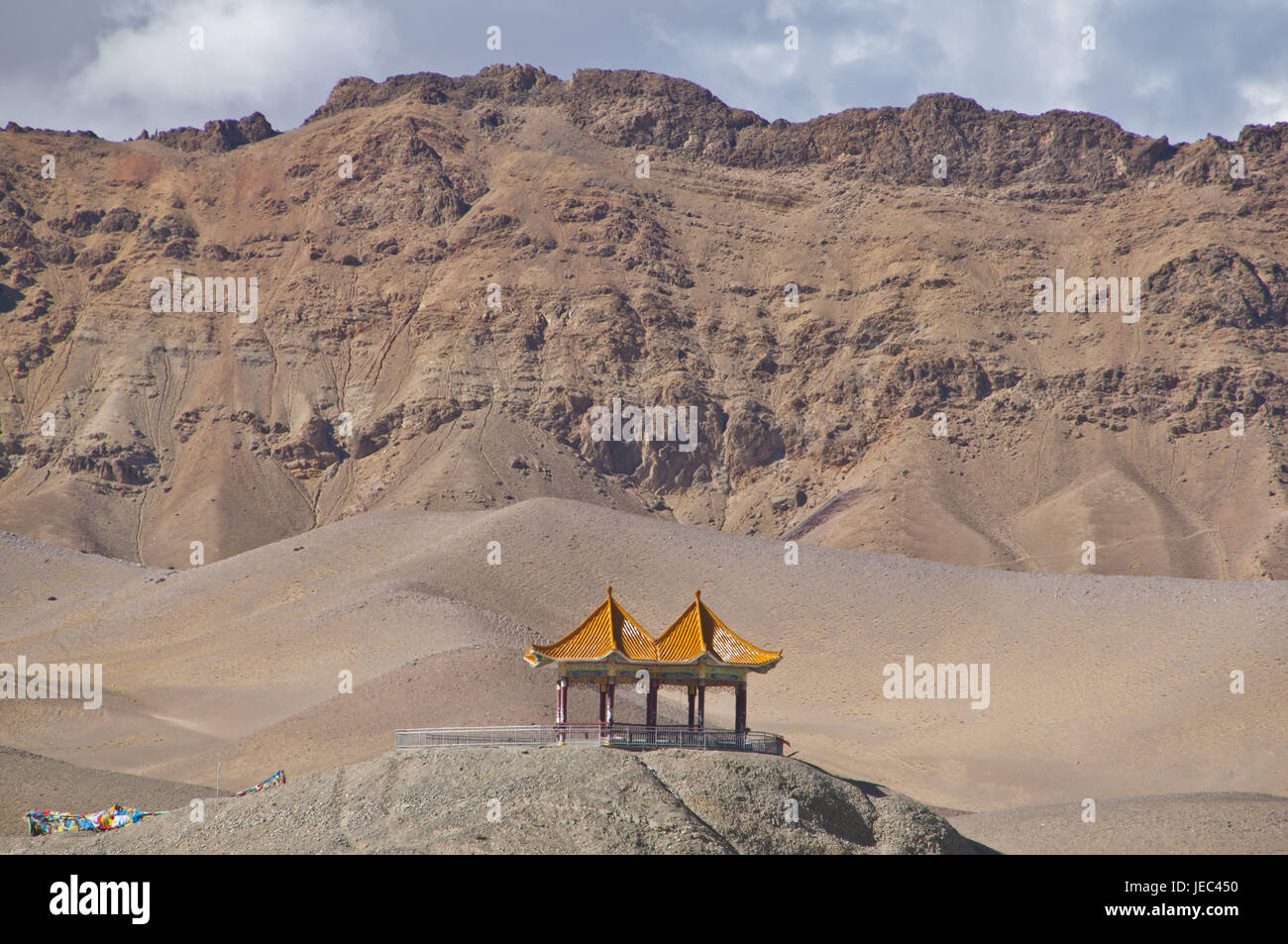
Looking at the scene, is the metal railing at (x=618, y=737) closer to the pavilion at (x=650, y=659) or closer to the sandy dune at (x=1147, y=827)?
the pavilion at (x=650, y=659)

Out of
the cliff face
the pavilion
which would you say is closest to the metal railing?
the pavilion

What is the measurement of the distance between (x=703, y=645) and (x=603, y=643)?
7.36 feet

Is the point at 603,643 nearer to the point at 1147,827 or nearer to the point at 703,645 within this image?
the point at 703,645

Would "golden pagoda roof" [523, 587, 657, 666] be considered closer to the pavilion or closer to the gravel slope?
the pavilion

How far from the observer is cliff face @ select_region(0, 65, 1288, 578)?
103 meters

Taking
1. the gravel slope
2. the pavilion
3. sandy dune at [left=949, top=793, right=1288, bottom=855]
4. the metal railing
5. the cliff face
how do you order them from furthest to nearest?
the cliff face → sandy dune at [left=949, top=793, right=1288, bottom=855] → the pavilion → the metal railing → the gravel slope

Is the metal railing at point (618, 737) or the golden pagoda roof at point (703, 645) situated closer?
the metal railing at point (618, 737)

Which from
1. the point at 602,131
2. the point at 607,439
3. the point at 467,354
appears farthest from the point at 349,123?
the point at 607,439

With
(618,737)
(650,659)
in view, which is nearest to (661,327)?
(650,659)

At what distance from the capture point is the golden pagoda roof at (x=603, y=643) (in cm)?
3033

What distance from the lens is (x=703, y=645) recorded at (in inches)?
1216

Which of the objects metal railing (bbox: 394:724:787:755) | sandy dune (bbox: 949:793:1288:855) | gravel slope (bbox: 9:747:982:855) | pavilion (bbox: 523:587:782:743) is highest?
pavilion (bbox: 523:587:782:743)

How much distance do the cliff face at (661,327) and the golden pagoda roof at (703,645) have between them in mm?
62832

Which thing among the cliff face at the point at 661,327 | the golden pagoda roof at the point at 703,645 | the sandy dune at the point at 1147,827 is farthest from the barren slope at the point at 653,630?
the cliff face at the point at 661,327
